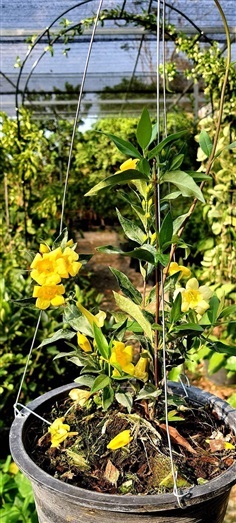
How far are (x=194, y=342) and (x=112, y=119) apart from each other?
333 inches

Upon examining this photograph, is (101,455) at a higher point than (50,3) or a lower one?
lower

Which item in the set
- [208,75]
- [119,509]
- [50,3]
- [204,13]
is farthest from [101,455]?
[204,13]

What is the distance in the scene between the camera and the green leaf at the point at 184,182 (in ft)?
2.56

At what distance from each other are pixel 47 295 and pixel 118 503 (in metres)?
0.38

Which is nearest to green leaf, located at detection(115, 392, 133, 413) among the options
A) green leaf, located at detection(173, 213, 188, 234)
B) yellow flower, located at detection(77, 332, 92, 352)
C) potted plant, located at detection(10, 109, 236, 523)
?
potted plant, located at detection(10, 109, 236, 523)

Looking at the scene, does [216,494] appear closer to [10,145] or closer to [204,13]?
[10,145]

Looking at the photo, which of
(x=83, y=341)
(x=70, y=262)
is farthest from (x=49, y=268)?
(x=83, y=341)

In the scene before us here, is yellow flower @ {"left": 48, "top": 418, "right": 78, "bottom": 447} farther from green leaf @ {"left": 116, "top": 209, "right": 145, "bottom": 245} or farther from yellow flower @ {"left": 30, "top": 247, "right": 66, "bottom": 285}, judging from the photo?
green leaf @ {"left": 116, "top": 209, "right": 145, "bottom": 245}

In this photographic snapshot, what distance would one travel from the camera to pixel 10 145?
349 cm

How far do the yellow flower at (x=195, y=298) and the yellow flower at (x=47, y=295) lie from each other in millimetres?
258

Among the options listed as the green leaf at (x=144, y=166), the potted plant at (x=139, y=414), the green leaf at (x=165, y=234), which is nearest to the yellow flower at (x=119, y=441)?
the potted plant at (x=139, y=414)

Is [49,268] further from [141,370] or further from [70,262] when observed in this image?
[141,370]

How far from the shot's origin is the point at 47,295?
0.95 meters

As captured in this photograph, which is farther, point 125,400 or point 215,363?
point 215,363
